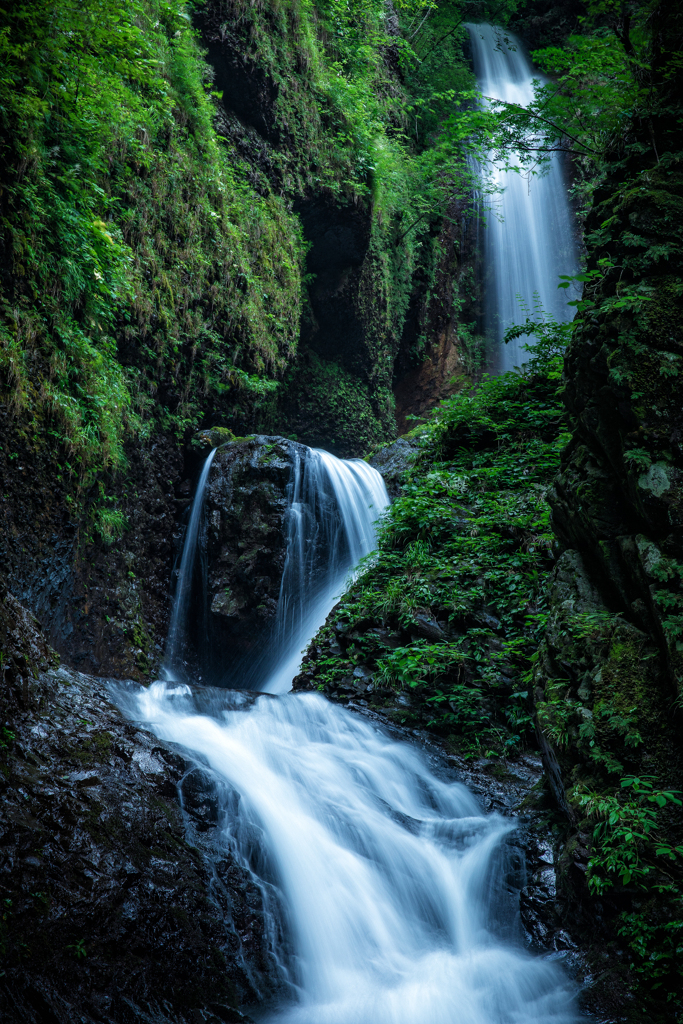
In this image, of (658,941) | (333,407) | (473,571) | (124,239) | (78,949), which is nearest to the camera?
(78,949)

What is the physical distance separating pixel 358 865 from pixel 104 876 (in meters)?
1.96

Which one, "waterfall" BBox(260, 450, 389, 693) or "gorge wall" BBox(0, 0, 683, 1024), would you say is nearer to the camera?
"gorge wall" BBox(0, 0, 683, 1024)

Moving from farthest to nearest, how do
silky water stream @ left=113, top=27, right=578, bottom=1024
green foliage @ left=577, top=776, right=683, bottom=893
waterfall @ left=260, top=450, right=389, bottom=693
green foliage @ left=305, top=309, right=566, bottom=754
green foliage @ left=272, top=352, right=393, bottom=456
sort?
1. green foliage @ left=272, top=352, right=393, bottom=456
2. waterfall @ left=260, top=450, right=389, bottom=693
3. green foliage @ left=305, top=309, right=566, bottom=754
4. silky water stream @ left=113, top=27, right=578, bottom=1024
5. green foliage @ left=577, top=776, right=683, bottom=893

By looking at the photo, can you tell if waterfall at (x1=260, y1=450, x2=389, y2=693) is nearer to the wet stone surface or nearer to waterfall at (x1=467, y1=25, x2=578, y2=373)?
the wet stone surface

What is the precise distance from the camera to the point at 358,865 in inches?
179

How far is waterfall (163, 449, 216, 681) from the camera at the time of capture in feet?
31.0

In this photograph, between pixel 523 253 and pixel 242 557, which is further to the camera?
pixel 523 253

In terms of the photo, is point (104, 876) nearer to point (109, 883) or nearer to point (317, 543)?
point (109, 883)

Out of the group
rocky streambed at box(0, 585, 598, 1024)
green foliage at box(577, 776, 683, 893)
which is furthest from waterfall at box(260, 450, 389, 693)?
green foliage at box(577, 776, 683, 893)

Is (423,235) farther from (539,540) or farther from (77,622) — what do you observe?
(77,622)

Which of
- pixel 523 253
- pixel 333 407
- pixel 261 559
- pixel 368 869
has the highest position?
pixel 523 253

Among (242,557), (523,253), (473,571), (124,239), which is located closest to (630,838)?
(473,571)

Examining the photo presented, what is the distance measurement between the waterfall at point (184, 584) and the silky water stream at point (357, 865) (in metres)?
2.37

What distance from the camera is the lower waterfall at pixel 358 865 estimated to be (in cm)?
357
